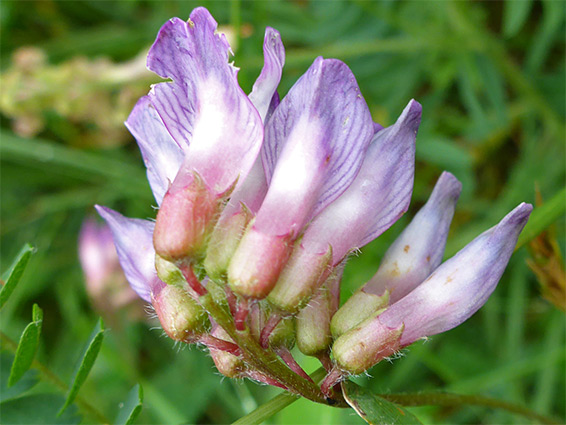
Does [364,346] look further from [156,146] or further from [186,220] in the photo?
[156,146]

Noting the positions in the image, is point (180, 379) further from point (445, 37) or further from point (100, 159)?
point (445, 37)

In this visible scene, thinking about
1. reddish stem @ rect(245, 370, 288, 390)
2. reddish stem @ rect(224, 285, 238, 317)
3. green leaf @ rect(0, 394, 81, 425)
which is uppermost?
reddish stem @ rect(224, 285, 238, 317)

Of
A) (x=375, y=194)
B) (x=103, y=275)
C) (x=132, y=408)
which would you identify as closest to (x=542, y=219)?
(x=375, y=194)

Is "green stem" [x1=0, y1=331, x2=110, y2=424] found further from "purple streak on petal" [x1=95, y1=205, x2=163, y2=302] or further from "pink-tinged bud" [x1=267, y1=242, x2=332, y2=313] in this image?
"pink-tinged bud" [x1=267, y1=242, x2=332, y2=313]

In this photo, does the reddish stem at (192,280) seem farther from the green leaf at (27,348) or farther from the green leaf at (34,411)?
the green leaf at (34,411)

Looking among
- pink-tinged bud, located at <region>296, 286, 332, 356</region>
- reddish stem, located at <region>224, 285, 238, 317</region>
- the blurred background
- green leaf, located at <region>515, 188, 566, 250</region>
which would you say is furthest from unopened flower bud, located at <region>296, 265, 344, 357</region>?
the blurred background

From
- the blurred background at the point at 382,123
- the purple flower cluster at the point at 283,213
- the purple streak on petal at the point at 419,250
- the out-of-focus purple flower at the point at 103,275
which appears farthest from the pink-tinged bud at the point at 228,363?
the out-of-focus purple flower at the point at 103,275
